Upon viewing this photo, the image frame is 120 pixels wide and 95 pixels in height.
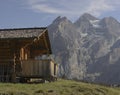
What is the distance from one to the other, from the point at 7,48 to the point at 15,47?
0.97m

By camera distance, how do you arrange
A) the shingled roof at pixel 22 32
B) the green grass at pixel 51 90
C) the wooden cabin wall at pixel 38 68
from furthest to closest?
1. the shingled roof at pixel 22 32
2. the wooden cabin wall at pixel 38 68
3. the green grass at pixel 51 90

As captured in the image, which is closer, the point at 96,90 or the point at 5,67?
the point at 96,90

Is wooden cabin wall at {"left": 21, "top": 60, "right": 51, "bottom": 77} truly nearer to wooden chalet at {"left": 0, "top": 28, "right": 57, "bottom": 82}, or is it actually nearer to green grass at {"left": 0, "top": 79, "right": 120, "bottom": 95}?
wooden chalet at {"left": 0, "top": 28, "right": 57, "bottom": 82}

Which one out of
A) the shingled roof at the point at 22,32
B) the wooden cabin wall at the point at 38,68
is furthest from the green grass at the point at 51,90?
the shingled roof at the point at 22,32

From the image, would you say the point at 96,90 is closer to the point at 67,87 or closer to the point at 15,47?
the point at 67,87

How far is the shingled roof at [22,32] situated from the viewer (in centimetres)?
4076

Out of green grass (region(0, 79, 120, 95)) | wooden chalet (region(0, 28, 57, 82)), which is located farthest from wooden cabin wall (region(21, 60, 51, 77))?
green grass (region(0, 79, 120, 95))

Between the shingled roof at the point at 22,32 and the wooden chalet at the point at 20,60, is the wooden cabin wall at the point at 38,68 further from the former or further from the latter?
the shingled roof at the point at 22,32

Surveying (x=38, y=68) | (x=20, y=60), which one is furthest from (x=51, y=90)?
(x=20, y=60)

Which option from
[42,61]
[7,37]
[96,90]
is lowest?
[96,90]

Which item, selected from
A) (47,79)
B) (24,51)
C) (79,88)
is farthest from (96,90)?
(24,51)

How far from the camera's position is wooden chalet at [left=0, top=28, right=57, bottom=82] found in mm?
40031

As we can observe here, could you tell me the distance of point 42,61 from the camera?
132 ft

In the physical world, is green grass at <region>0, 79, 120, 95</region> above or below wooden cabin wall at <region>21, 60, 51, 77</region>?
below
